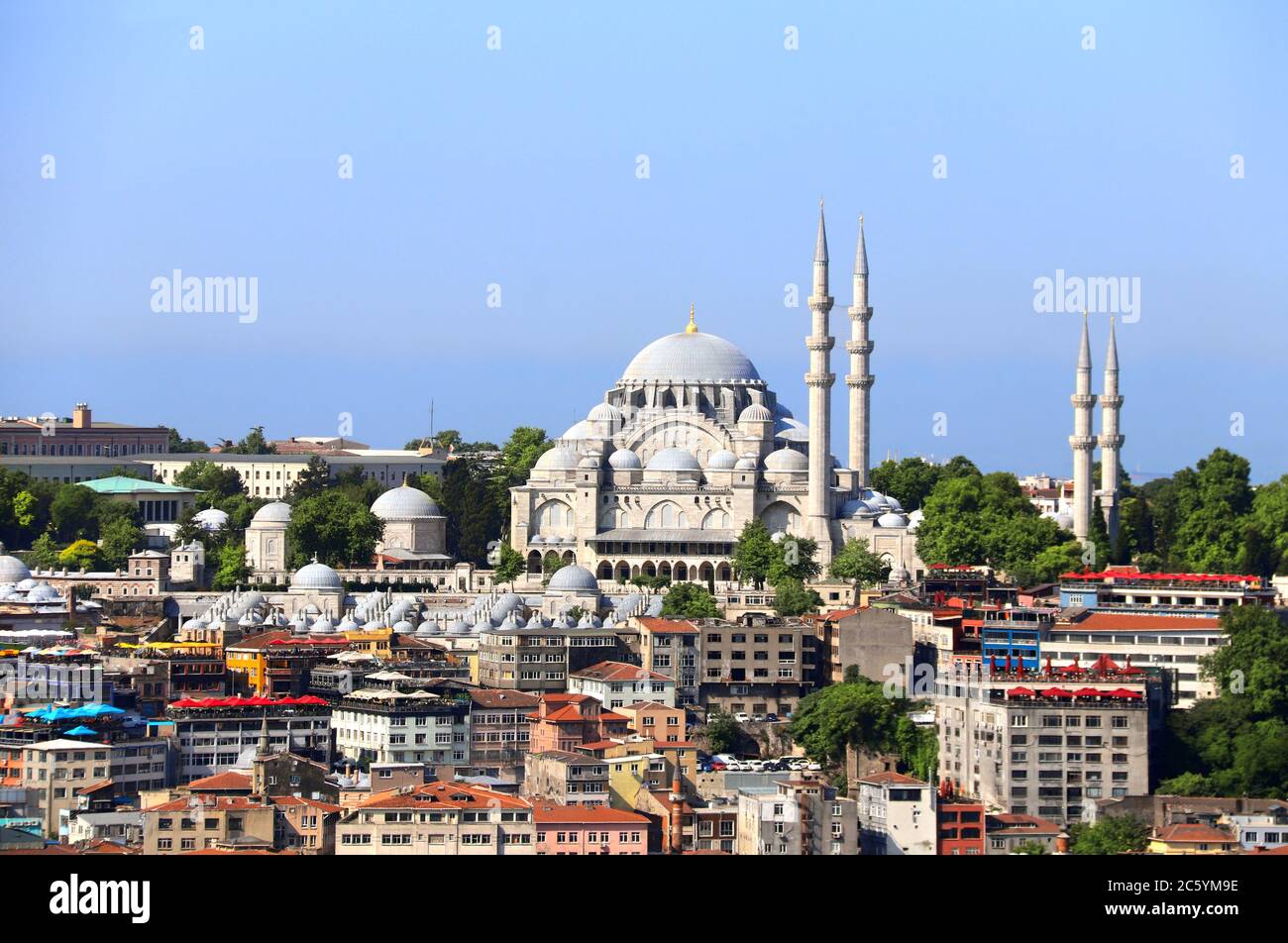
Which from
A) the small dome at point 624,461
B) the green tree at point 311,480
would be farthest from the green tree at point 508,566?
the green tree at point 311,480

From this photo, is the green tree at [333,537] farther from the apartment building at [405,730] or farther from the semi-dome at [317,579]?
the apartment building at [405,730]

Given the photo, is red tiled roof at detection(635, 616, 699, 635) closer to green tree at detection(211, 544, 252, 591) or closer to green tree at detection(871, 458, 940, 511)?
green tree at detection(211, 544, 252, 591)

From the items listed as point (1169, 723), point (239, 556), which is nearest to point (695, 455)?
point (239, 556)

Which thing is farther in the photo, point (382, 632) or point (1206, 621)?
point (382, 632)

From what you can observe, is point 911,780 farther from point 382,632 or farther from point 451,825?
point 382,632

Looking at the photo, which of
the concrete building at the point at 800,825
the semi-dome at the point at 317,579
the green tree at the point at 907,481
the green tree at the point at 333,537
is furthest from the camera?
the green tree at the point at 907,481

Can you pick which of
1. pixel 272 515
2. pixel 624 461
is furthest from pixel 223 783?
pixel 624 461
